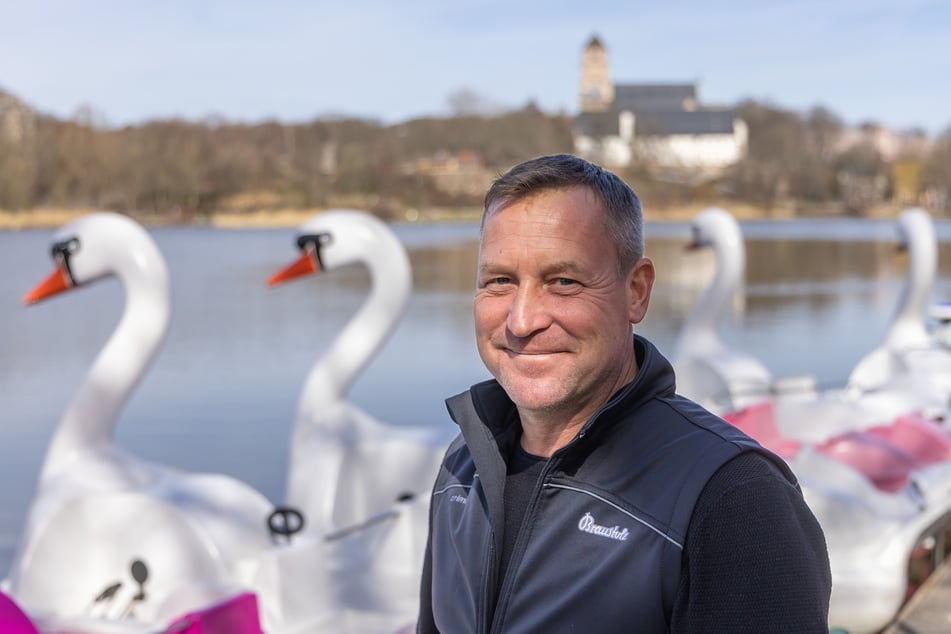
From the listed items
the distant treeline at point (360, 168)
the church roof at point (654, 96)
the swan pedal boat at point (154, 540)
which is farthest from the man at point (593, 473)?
the church roof at point (654, 96)

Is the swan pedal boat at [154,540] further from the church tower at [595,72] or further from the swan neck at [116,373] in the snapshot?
the church tower at [595,72]

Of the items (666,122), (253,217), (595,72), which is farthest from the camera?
(595,72)

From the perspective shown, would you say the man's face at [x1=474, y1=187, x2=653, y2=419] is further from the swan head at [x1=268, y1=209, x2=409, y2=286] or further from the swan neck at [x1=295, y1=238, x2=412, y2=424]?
the swan head at [x1=268, y1=209, x2=409, y2=286]

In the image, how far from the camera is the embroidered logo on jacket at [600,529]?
50.1 inches

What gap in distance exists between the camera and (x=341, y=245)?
19.1 feet

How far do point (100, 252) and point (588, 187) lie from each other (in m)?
4.29

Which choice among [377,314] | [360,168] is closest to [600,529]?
[377,314]

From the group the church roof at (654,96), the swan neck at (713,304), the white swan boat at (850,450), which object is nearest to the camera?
the white swan boat at (850,450)

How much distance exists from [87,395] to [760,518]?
4.12 metres

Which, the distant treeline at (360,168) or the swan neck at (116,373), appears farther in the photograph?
the distant treeline at (360,168)

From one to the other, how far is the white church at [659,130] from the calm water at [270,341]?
47.8 meters

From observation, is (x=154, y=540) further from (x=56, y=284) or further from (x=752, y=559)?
(x=752, y=559)

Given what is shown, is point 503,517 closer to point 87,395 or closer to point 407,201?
point 87,395

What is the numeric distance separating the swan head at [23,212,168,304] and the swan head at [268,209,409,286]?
0.77m
